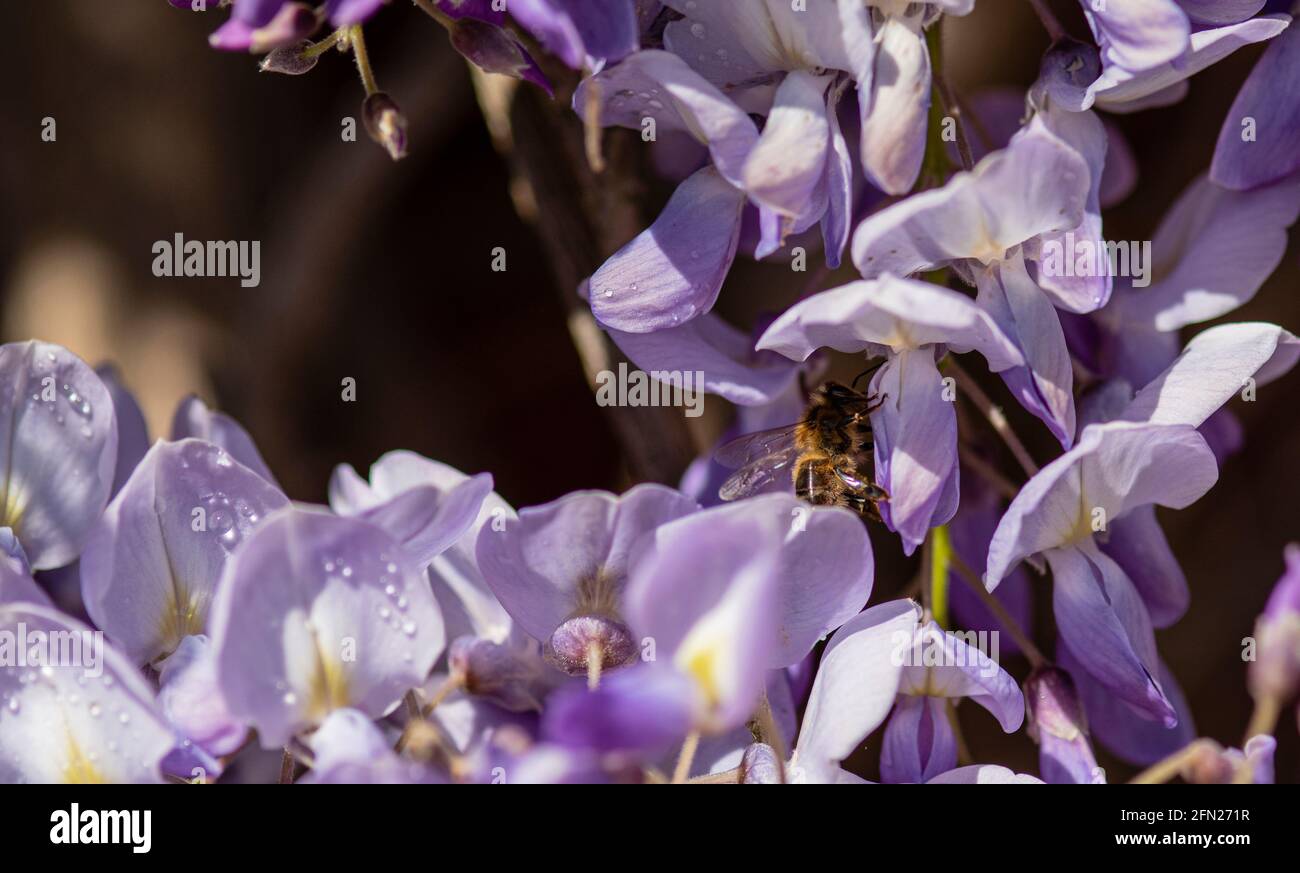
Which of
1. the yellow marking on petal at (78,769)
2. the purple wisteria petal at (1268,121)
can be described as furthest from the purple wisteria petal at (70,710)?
the purple wisteria petal at (1268,121)

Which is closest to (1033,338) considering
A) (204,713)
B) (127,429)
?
(204,713)

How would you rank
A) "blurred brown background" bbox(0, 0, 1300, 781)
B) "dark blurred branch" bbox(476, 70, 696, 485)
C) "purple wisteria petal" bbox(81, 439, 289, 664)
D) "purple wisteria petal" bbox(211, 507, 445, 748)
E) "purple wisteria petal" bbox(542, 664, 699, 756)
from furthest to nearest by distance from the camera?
"blurred brown background" bbox(0, 0, 1300, 781)
"dark blurred branch" bbox(476, 70, 696, 485)
"purple wisteria petal" bbox(81, 439, 289, 664)
"purple wisteria petal" bbox(211, 507, 445, 748)
"purple wisteria petal" bbox(542, 664, 699, 756)

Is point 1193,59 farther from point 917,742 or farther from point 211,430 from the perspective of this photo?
point 211,430

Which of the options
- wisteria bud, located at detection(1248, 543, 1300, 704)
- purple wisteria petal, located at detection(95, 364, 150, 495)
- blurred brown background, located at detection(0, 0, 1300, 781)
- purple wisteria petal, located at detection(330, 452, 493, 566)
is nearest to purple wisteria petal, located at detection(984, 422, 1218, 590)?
wisteria bud, located at detection(1248, 543, 1300, 704)

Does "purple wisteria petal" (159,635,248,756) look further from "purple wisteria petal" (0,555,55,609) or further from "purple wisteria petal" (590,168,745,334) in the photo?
"purple wisteria petal" (590,168,745,334)

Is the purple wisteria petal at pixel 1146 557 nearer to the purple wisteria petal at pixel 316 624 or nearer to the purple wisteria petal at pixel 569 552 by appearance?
the purple wisteria petal at pixel 569 552
